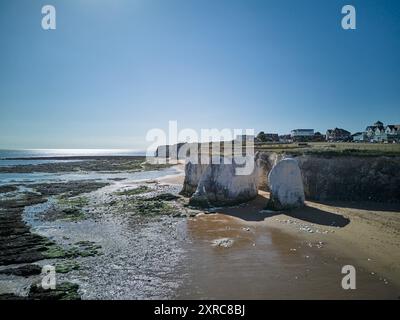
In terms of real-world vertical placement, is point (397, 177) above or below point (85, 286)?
above

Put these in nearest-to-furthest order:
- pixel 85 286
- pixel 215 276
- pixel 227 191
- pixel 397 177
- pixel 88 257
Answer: pixel 85 286
pixel 215 276
pixel 88 257
pixel 397 177
pixel 227 191

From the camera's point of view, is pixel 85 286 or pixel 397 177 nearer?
pixel 85 286

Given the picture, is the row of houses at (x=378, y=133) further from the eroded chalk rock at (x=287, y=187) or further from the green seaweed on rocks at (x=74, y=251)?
the green seaweed on rocks at (x=74, y=251)

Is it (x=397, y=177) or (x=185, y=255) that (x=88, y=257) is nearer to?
(x=185, y=255)

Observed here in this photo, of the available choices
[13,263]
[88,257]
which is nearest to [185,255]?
[88,257]

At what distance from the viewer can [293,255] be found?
13.3 metres

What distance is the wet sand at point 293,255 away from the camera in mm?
10242

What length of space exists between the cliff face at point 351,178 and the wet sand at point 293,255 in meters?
1.94

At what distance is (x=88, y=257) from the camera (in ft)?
44.0

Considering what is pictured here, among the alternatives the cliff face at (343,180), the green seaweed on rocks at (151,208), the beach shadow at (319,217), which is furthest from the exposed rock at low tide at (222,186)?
the beach shadow at (319,217)

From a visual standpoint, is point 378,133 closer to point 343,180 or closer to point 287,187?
point 343,180

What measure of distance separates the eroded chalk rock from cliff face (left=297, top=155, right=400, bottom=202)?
3.57 meters
